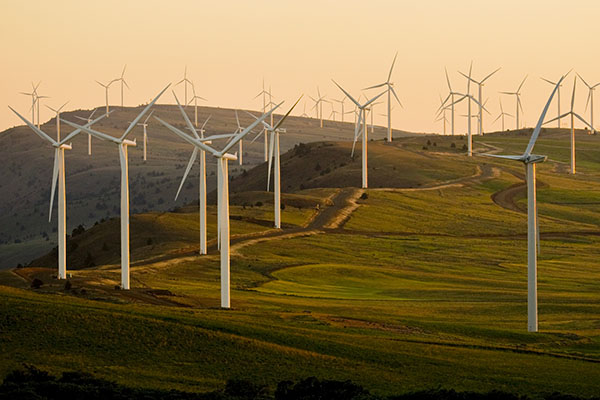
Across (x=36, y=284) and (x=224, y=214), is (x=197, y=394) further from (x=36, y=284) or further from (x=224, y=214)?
(x=36, y=284)

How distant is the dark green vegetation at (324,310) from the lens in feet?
174

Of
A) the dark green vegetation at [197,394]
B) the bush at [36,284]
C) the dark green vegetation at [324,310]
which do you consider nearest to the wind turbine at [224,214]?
the dark green vegetation at [324,310]

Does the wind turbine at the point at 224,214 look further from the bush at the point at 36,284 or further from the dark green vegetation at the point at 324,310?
the bush at the point at 36,284

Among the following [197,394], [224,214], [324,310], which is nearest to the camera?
[197,394]

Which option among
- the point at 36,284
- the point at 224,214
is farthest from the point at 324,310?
the point at 36,284

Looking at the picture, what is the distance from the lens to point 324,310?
7988cm

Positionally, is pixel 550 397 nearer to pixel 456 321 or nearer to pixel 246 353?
pixel 246 353

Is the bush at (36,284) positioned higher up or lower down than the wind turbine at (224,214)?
lower down

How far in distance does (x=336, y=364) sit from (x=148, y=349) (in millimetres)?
10247

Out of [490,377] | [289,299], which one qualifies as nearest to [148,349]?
[490,377]

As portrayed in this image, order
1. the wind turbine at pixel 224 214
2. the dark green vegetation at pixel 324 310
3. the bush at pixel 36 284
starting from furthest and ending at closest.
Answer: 1. the bush at pixel 36 284
2. the wind turbine at pixel 224 214
3. the dark green vegetation at pixel 324 310

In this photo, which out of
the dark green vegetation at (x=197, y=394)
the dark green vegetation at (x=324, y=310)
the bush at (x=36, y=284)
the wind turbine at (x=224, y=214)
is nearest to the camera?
the dark green vegetation at (x=197, y=394)

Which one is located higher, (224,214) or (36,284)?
(224,214)

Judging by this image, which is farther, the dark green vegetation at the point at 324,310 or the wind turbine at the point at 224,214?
the wind turbine at the point at 224,214
